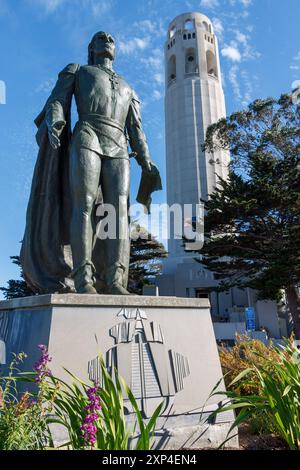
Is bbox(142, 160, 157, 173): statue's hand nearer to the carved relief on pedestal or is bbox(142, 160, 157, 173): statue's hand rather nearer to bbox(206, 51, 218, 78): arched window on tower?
the carved relief on pedestal

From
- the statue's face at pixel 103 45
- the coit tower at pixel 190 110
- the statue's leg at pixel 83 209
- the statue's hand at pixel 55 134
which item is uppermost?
the coit tower at pixel 190 110

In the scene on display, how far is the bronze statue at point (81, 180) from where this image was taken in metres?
3.93

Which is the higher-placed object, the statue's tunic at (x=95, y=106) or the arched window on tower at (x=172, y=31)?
the arched window on tower at (x=172, y=31)

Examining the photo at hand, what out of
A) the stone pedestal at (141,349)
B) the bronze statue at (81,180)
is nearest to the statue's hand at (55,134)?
the bronze statue at (81,180)

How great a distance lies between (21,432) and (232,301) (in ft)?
98.3

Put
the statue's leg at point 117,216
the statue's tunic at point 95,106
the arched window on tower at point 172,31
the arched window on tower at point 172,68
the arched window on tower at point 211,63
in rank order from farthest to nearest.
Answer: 1. the arched window on tower at point 172,31
2. the arched window on tower at point 211,63
3. the arched window on tower at point 172,68
4. the statue's tunic at point 95,106
5. the statue's leg at point 117,216

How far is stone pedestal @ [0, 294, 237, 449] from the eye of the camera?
295cm

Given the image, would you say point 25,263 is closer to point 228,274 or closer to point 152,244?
point 228,274

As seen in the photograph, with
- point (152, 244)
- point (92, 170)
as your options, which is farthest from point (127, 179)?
point (152, 244)

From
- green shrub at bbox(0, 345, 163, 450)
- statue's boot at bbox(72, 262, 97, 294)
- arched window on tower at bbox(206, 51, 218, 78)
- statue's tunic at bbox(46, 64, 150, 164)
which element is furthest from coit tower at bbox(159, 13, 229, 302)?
green shrub at bbox(0, 345, 163, 450)

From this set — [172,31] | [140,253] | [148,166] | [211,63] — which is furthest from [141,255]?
[172,31]

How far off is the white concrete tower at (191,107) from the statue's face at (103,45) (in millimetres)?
30706

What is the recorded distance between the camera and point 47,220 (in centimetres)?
429

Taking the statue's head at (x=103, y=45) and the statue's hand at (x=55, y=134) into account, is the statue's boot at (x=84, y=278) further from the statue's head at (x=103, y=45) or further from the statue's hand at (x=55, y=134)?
the statue's head at (x=103, y=45)
